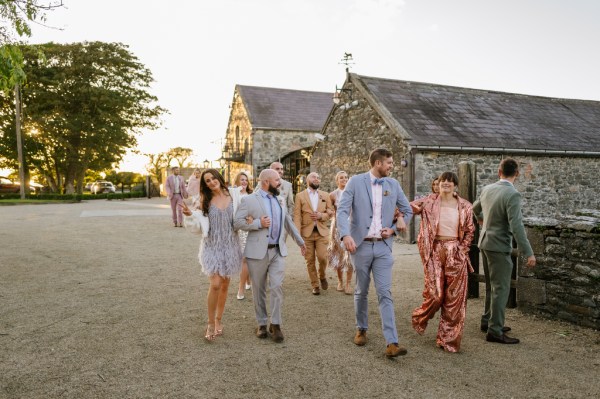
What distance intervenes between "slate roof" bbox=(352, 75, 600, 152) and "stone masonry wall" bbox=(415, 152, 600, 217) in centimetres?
40

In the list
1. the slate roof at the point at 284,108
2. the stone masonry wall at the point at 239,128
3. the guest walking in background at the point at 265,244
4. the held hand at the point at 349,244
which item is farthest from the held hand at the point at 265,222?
the slate roof at the point at 284,108

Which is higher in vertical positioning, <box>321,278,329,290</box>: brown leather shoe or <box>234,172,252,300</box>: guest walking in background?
<box>234,172,252,300</box>: guest walking in background

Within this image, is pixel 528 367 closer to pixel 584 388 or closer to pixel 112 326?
pixel 584 388

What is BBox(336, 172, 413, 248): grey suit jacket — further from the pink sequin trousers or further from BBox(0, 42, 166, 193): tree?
BBox(0, 42, 166, 193): tree

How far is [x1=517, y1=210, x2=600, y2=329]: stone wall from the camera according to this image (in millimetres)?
5230

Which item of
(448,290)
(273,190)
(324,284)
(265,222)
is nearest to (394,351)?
(448,290)

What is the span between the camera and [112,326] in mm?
5406

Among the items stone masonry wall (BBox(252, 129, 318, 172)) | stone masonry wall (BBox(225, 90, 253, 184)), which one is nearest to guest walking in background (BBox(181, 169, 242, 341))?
stone masonry wall (BBox(225, 90, 253, 184))

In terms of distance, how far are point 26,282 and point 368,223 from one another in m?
6.08

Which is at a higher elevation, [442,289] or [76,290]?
[442,289]

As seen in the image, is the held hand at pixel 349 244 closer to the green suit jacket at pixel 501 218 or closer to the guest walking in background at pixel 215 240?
the guest walking in background at pixel 215 240

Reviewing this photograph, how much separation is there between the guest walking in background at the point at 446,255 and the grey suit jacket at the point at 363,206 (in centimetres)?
35

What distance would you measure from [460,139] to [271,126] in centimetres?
1735

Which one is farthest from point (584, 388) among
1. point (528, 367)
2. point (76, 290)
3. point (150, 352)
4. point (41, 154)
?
point (41, 154)
